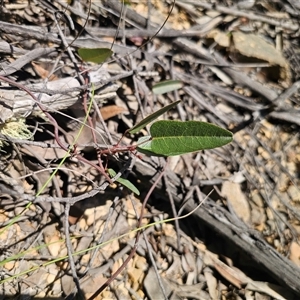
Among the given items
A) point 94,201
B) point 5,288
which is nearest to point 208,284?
point 94,201

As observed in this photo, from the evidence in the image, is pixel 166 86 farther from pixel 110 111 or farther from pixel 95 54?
pixel 95 54

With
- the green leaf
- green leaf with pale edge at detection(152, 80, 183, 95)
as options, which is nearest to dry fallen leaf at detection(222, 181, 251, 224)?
green leaf with pale edge at detection(152, 80, 183, 95)

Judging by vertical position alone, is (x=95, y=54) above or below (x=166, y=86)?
above

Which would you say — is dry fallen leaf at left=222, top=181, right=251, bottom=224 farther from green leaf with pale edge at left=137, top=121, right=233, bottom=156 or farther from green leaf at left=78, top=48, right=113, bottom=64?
green leaf at left=78, top=48, right=113, bottom=64

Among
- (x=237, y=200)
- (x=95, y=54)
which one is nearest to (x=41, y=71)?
(x=95, y=54)

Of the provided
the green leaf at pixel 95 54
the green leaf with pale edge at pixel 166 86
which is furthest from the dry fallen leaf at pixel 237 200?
the green leaf at pixel 95 54

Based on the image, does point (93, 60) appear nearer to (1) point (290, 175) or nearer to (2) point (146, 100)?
(2) point (146, 100)

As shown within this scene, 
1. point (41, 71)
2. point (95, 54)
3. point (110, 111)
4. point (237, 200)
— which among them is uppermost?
point (95, 54)
